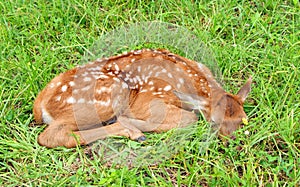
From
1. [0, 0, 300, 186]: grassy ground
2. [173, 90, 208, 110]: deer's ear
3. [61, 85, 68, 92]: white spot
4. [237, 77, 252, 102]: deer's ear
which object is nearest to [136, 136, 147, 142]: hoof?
[0, 0, 300, 186]: grassy ground

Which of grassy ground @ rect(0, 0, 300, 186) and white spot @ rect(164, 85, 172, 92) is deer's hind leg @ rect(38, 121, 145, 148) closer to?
grassy ground @ rect(0, 0, 300, 186)

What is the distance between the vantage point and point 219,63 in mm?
5312

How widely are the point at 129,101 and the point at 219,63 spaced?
1055 millimetres

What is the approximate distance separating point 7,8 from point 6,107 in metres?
1.46

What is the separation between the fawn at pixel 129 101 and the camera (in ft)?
15.1

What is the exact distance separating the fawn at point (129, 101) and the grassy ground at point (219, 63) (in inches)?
6.8

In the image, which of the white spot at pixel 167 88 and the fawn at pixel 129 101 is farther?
the white spot at pixel 167 88

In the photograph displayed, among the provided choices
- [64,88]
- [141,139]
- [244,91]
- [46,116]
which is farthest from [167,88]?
[46,116]

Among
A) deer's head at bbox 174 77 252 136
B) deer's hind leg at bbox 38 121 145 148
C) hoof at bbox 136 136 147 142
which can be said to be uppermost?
deer's head at bbox 174 77 252 136

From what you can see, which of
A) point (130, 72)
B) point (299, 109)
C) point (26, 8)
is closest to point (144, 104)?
point (130, 72)

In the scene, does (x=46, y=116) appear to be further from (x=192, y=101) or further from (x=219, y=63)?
(x=219, y=63)

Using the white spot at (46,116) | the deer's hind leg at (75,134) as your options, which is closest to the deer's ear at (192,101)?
the deer's hind leg at (75,134)

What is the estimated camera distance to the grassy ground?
4309 millimetres

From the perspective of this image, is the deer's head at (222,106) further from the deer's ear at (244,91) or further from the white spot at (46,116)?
the white spot at (46,116)
